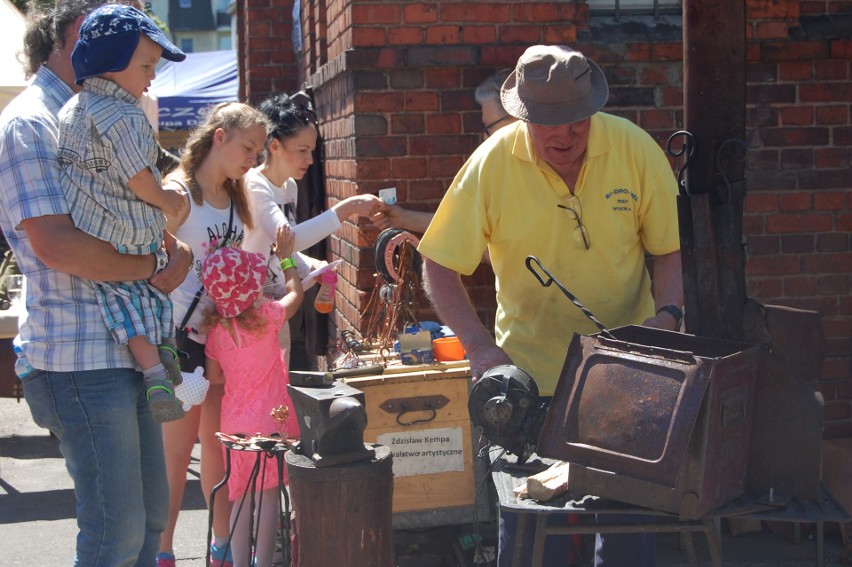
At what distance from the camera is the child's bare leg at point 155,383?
3.10 metres

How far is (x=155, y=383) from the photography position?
312cm

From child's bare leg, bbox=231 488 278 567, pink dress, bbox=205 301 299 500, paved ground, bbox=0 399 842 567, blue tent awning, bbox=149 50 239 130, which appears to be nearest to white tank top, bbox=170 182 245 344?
pink dress, bbox=205 301 299 500

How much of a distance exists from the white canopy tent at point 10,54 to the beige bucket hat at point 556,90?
14.2 feet

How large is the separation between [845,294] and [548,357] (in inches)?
89.8

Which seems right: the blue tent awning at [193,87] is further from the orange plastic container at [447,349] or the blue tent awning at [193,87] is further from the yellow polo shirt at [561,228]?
the yellow polo shirt at [561,228]

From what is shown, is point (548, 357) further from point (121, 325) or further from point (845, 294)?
point (845, 294)

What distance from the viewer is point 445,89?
510 cm

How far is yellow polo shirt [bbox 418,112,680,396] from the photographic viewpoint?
357 centimetres

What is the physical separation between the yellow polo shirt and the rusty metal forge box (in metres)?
0.73

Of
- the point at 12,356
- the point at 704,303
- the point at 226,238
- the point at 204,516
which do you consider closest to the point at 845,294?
the point at 704,303

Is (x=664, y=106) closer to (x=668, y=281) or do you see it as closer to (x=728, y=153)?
(x=668, y=281)

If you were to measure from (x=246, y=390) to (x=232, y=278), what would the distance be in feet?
1.58

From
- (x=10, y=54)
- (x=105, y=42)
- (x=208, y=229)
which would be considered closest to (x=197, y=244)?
(x=208, y=229)

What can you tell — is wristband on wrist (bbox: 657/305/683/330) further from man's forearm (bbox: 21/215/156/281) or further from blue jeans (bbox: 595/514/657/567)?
man's forearm (bbox: 21/215/156/281)
